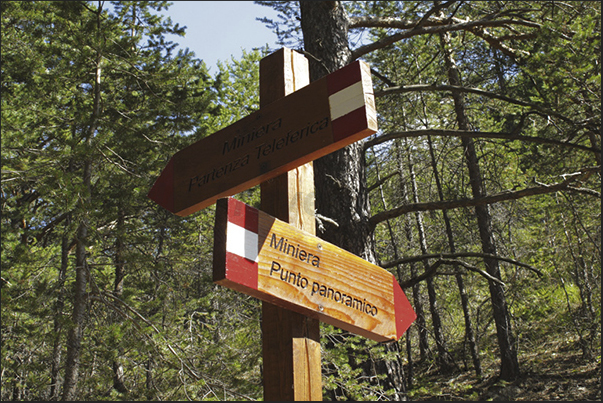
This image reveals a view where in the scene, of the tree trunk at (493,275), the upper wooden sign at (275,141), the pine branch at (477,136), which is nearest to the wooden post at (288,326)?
the upper wooden sign at (275,141)

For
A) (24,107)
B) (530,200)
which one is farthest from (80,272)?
(530,200)

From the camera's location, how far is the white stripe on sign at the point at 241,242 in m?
1.51

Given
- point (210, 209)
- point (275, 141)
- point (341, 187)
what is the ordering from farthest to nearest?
point (210, 209), point (341, 187), point (275, 141)

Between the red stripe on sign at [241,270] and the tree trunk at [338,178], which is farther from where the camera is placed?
the tree trunk at [338,178]

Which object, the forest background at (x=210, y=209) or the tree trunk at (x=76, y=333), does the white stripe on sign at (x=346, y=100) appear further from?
the tree trunk at (x=76, y=333)

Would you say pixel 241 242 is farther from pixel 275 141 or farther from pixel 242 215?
pixel 275 141

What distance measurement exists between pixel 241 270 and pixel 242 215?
18 centimetres

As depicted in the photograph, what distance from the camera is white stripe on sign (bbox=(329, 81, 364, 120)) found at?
1.59 meters

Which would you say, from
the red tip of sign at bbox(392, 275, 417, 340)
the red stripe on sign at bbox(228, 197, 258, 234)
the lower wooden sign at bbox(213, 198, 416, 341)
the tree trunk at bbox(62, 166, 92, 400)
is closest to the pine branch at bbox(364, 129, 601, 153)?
the red tip of sign at bbox(392, 275, 417, 340)

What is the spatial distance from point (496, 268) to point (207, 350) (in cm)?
683

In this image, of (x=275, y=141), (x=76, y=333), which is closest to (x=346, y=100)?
(x=275, y=141)

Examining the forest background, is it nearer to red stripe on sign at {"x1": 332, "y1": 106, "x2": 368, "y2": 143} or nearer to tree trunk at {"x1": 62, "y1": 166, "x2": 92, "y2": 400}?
tree trunk at {"x1": 62, "y1": 166, "x2": 92, "y2": 400}

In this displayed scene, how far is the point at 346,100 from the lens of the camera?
161 cm

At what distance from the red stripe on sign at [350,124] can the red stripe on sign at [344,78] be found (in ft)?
0.37
